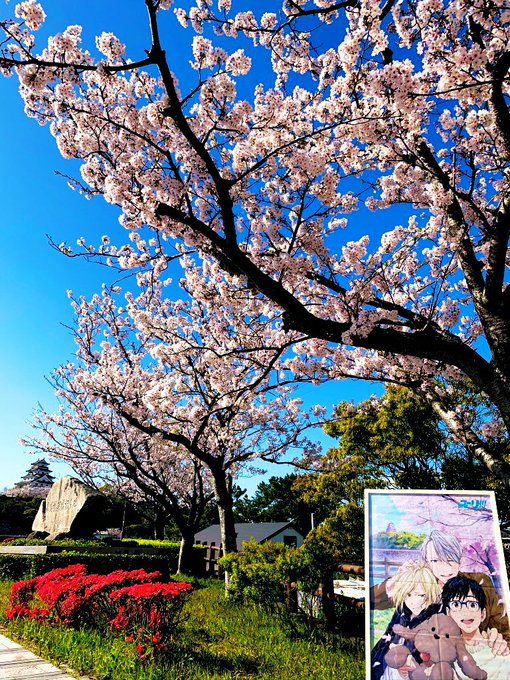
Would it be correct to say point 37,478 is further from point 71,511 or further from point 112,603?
point 112,603

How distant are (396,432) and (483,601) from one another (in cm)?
1314

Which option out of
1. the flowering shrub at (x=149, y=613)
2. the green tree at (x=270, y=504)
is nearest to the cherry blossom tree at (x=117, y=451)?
the flowering shrub at (x=149, y=613)

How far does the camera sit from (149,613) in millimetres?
4898

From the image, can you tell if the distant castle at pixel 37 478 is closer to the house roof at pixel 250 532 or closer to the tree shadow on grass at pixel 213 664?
the house roof at pixel 250 532

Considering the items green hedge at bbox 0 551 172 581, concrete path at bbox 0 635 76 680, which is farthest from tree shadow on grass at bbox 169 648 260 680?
green hedge at bbox 0 551 172 581

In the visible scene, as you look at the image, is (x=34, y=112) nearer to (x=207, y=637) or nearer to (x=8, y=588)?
(x=207, y=637)

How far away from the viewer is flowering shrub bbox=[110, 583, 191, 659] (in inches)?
185

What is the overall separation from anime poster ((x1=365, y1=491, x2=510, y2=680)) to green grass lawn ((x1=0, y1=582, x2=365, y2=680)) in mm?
1736

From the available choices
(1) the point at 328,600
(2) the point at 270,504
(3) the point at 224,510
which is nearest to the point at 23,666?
(1) the point at 328,600

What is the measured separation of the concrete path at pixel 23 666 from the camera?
4.00 meters

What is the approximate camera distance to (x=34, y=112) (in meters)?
4.43

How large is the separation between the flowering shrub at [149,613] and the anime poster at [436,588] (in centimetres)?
258

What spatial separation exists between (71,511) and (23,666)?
10.2m

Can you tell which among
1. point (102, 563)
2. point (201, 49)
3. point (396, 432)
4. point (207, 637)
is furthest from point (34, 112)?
point (396, 432)
